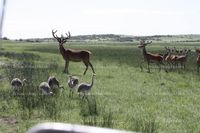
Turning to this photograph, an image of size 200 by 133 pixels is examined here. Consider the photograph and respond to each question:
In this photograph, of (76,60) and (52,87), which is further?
(76,60)

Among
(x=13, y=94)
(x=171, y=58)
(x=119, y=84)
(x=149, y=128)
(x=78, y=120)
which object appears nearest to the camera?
(x=149, y=128)

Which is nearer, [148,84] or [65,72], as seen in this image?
[148,84]

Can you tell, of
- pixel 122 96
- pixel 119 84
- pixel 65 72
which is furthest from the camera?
pixel 65 72

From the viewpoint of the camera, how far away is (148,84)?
69.6 ft

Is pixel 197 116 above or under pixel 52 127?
under

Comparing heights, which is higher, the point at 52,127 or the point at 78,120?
the point at 52,127

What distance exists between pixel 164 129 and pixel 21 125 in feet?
10.9

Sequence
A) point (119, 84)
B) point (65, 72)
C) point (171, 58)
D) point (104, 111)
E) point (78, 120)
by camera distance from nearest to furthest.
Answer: point (78, 120)
point (104, 111)
point (119, 84)
point (65, 72)
point (171, 58)

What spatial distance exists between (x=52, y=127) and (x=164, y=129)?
9.47 metres

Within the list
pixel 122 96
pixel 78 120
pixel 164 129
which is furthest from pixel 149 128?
pixel 122 96

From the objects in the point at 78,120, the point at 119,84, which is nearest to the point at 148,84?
the point at 119,84

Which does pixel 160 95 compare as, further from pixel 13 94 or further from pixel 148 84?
pixel 13 94

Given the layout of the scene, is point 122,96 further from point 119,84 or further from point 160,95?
point 119,84

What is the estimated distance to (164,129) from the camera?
10227 millimetres
